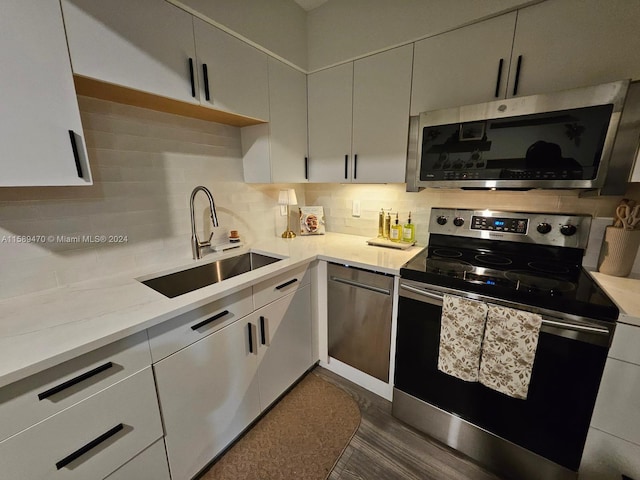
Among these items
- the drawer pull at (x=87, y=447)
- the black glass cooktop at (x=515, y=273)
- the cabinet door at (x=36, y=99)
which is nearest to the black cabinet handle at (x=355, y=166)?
the black glass cooktop at (x=515, y=273)

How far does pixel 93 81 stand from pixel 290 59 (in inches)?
46.2

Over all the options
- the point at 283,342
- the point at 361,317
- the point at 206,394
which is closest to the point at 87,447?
the point at 206,394

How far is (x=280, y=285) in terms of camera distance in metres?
1.51

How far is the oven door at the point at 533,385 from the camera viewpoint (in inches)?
40.0

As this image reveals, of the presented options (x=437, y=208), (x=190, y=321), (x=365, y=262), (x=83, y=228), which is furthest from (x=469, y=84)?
(x=83, y=228)

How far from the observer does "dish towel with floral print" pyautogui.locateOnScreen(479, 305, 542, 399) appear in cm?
106

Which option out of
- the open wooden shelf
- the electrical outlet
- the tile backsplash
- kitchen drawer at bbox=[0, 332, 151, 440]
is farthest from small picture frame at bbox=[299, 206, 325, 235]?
kitchen drawer at bbox=[0, 332, 151, 440]

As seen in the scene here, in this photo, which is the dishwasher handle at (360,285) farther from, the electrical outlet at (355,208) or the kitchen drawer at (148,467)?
the kitchen drawer at (148,467)

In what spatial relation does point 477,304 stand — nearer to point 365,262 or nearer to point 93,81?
point 365,262

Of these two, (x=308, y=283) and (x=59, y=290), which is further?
(x=308, y=283)

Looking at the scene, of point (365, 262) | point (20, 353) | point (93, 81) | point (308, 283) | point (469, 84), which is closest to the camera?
point (20, 353)

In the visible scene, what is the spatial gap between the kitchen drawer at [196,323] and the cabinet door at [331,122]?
3.65 feet

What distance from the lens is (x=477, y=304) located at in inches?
45.4

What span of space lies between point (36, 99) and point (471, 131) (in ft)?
5.82
